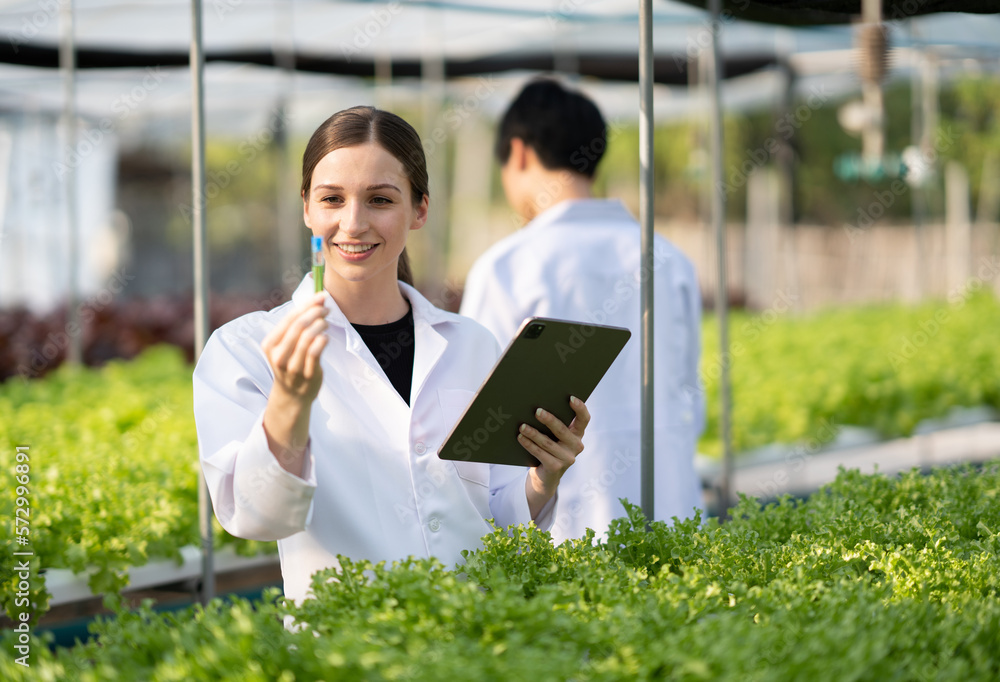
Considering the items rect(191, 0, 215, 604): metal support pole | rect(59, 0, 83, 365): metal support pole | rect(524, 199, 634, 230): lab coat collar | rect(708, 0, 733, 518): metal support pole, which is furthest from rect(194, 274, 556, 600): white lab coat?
rect(59, 0, 83, 365): metal support pole

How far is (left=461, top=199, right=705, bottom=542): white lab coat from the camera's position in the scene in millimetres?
3369

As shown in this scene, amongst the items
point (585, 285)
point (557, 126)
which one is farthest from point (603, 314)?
point (557, 126)

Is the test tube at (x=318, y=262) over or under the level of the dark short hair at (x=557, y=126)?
under

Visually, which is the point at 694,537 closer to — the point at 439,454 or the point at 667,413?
the point at 439,454

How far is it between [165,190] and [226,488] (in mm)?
26994

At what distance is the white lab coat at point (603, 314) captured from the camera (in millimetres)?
3369

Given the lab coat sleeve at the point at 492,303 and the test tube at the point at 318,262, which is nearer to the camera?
the test tube at the point at 318,262

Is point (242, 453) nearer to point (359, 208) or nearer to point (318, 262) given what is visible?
point (318, 262)

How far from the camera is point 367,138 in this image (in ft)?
6.76

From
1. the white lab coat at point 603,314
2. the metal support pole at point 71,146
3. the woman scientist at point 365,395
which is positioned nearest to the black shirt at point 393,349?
the woman scientist at point 365,395

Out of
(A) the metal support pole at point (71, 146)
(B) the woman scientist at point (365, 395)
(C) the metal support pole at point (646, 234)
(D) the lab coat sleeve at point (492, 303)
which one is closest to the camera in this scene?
(B) the woman scientist at point (365, 395)

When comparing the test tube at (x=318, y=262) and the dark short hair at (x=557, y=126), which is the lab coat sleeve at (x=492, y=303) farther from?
the test tube at (x=318, y=262)

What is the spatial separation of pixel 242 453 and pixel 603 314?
189 cm

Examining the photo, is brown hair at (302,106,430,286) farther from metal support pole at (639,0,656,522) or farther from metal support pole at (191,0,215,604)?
metal support pole at (191,0,215,604)
